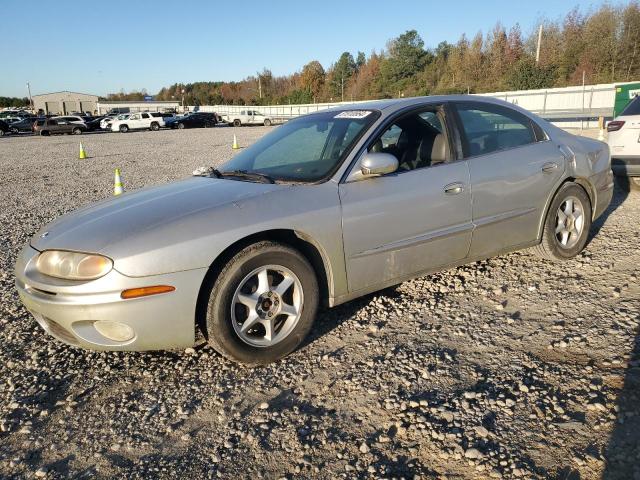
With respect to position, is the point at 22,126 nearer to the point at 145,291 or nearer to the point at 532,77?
the point at 532,77

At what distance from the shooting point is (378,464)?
2.18 m

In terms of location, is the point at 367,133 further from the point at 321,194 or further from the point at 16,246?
the point at 16,246

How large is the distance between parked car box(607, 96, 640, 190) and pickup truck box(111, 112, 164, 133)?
1638 inches

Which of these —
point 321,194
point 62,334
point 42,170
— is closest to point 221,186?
point 321,194

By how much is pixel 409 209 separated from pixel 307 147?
102cm

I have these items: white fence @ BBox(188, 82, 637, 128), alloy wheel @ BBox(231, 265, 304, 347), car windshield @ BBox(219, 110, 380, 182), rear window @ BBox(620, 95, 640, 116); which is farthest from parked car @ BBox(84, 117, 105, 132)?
alloy wheel @ BBox(231, 265, 304, 347)

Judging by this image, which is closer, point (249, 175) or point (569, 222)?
point (249, 175)

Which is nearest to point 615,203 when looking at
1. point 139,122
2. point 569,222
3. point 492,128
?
point 569,222

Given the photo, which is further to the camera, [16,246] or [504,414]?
[16,246]

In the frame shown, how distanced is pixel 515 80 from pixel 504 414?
4891 cm

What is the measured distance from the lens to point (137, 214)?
10.1 ft

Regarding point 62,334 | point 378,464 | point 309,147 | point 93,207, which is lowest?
point 378,464

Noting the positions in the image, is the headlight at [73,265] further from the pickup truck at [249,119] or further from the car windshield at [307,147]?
the pickup truck at [249,119]

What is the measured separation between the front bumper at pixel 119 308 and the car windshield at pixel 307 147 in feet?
3.75
